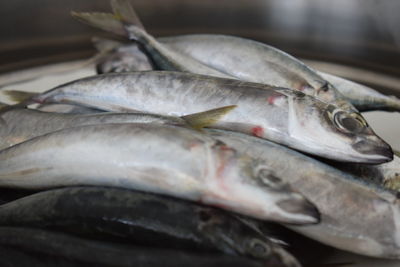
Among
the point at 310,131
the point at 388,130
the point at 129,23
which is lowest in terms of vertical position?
the point at 388,130

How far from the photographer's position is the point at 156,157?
1032 millimetres

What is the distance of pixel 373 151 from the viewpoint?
112 cm

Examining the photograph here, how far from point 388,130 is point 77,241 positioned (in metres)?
1.21

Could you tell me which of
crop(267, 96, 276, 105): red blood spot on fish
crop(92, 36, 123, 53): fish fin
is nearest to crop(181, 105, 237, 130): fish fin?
crop(267, 96, 276, 105): red blood spot on fish

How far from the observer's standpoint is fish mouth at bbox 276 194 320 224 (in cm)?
94

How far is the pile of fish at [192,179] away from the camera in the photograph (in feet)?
3.12

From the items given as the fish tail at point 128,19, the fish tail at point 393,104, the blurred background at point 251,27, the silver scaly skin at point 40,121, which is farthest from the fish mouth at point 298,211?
the blurred background at point 251,27

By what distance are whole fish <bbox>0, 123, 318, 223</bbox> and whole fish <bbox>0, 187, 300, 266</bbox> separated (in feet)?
0.11

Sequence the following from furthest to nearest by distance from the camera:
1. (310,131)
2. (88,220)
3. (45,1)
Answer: (45,1) < (310,131) < (88,220)

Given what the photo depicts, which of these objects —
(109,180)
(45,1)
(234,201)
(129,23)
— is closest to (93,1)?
(45,1)

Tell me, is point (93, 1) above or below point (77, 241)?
above

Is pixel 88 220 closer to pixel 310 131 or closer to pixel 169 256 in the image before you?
pixel 169 256

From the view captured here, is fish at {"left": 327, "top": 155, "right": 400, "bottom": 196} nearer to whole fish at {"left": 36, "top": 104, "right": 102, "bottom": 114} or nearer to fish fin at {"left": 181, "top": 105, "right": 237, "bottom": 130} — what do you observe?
fish fin at {"left": 181, "top": 105, "right": 237, "bottom": 130}

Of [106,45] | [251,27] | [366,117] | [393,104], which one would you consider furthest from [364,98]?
[251,27]
